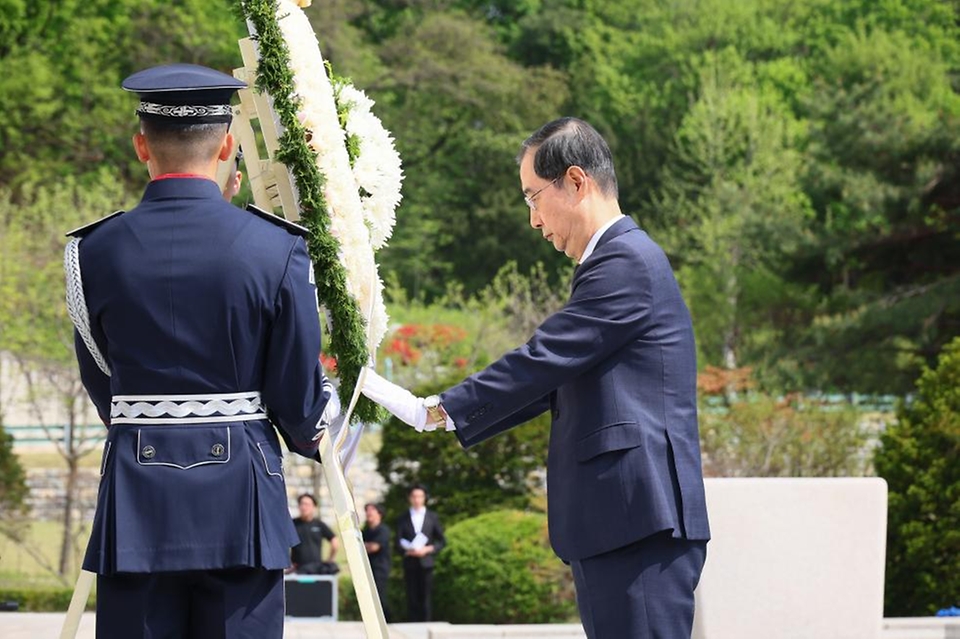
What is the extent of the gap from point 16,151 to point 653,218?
57.2 feet

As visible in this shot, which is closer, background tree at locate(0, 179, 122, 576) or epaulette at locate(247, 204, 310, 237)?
epaulette at locate(247, 204, 310, 237)

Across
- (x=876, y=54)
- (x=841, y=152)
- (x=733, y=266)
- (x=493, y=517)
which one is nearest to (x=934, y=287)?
(x=841, y=152)

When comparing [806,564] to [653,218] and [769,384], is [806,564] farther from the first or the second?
[653,218]

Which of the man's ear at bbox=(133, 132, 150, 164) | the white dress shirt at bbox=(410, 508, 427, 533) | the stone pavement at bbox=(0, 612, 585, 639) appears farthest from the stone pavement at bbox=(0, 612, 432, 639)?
the white dress shirt at bbox=(410, 508, 427, 533)

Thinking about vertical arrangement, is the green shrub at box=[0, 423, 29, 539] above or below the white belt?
below

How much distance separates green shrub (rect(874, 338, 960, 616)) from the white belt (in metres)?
8.92

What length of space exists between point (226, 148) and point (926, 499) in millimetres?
9158

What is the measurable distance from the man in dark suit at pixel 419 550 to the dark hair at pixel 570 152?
955cm

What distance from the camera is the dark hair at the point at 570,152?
153 inches

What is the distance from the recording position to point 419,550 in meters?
13.1

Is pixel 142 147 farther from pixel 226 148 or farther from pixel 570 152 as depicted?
pixel 570 152

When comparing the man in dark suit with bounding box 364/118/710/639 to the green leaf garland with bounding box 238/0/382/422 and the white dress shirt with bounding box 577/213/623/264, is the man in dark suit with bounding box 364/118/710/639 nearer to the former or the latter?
the white dress shirt with bounding box 577/213/623/264

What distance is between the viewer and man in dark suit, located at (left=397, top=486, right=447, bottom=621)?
1312 centimetres

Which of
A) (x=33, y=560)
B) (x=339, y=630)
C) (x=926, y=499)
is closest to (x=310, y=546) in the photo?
(x=926, y=499)
